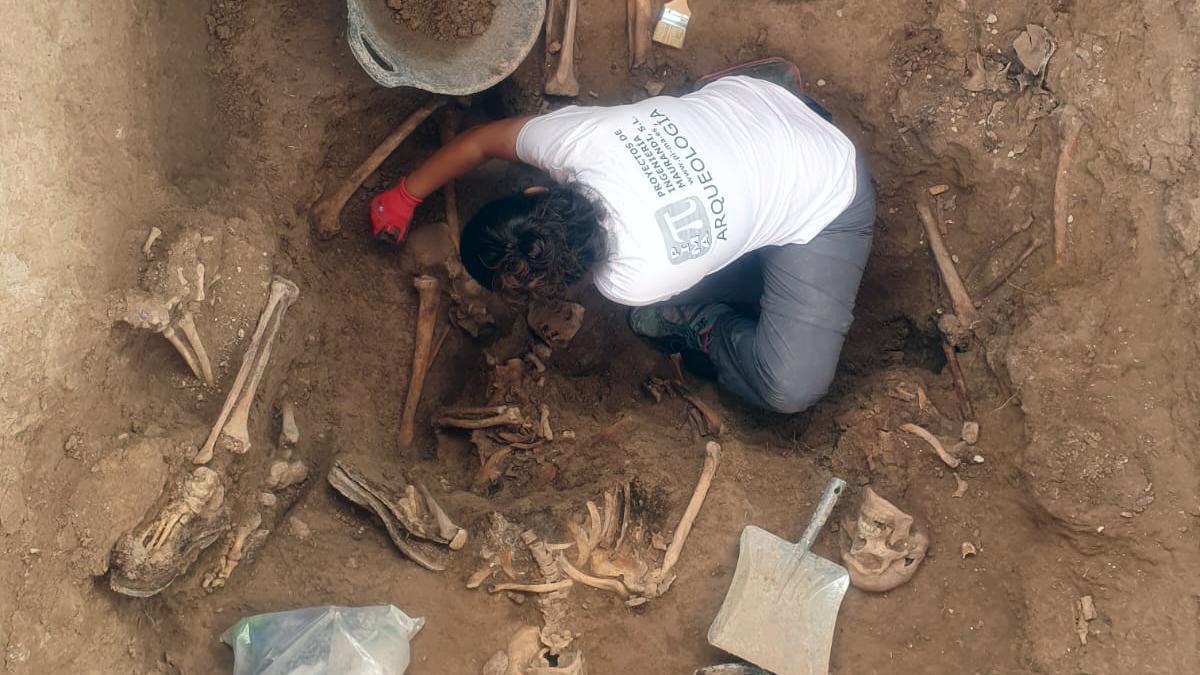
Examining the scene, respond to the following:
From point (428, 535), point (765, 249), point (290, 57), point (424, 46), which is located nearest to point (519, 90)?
point (424, 46)

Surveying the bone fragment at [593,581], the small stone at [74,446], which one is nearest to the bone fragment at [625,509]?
the bone fragment at [593,581]

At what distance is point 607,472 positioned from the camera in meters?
2.90

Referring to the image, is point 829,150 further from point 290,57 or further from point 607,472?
point 290,57

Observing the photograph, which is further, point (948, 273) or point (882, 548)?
point (948, 273)

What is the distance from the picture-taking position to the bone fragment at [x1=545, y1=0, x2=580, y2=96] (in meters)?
2.93

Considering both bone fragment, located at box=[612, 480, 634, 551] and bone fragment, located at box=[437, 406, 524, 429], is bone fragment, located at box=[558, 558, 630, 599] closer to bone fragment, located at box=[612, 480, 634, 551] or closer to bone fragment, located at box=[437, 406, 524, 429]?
bone fragment, located at box=[612, 480, 634, 551]

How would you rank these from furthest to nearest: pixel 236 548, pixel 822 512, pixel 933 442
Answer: pixel 933 442 → pixel 822 512 → pixel 236 548

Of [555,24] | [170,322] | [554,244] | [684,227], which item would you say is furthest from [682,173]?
[170,322]

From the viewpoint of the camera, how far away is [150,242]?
2.17 metres

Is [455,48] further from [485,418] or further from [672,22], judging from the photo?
[485,418]

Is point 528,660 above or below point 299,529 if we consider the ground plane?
below

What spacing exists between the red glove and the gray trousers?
1.22 metres

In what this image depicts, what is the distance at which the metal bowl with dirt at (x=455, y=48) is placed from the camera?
2.61 m

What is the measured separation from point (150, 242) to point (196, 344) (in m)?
0.29
